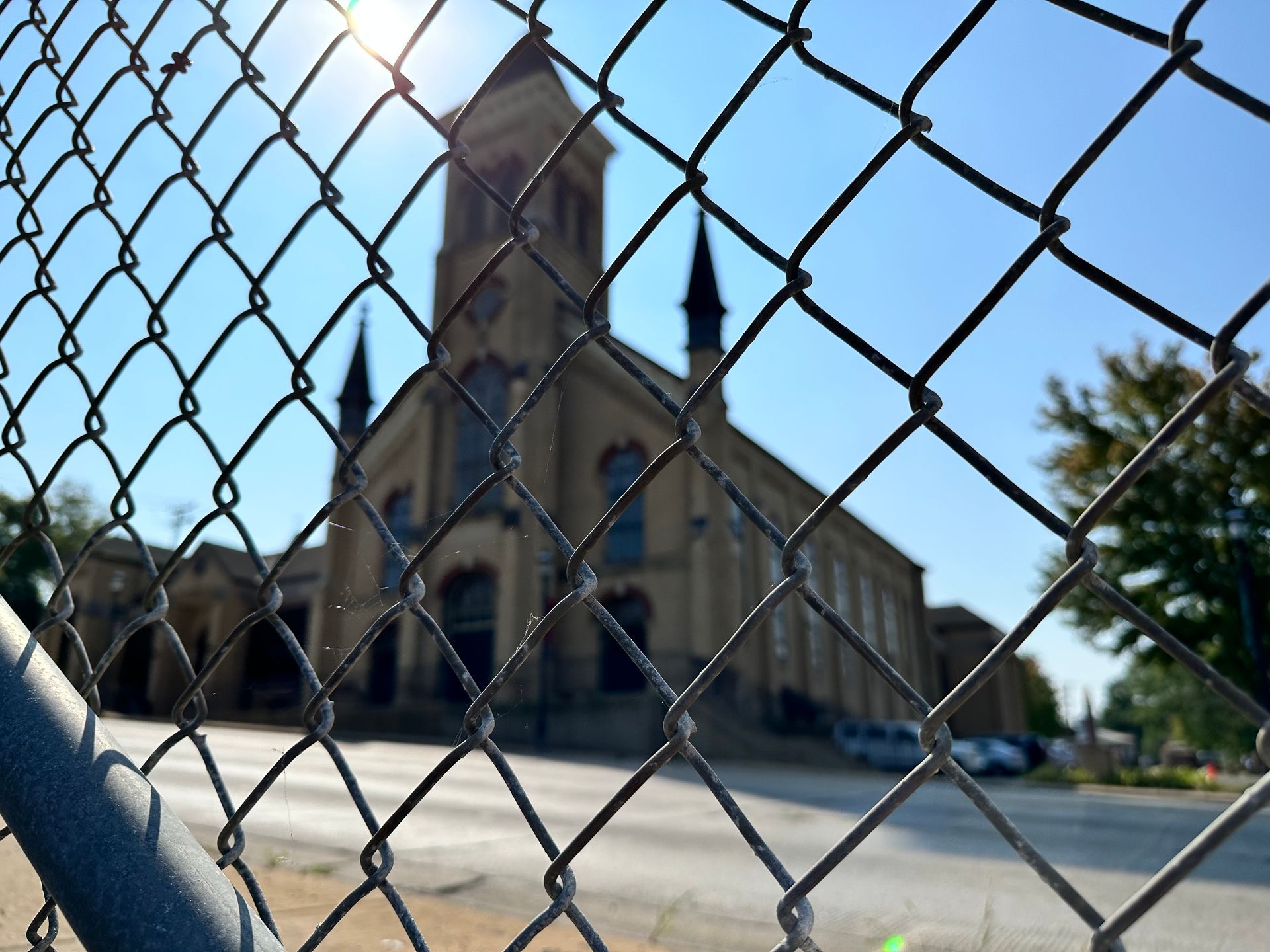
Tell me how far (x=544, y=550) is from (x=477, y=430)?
6089 mm

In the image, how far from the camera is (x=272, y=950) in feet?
2.74

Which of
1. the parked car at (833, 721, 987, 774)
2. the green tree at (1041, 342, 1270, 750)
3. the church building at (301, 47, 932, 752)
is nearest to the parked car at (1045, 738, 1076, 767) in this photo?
the church building at (301, 47, 932, 752)

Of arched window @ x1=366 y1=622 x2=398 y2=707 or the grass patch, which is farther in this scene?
arched window @ x1=366 y1=622 x2=398 y2=707

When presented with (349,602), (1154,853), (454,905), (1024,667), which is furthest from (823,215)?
(1024,667)

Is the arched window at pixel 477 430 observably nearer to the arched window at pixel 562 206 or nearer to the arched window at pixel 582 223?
the arched window at pixel 562 206

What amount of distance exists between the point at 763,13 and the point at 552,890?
3.32ft

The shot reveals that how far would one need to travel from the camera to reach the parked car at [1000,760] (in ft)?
78.0

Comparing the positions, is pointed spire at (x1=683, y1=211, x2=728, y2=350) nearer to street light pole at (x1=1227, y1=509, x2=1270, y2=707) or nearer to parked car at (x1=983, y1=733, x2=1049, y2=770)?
street light pole at (x1=1227, y1=509, x2=1270, y2=707)

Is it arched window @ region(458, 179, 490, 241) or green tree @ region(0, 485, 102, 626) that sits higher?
arched window @ region(458, 179, 490, 241)

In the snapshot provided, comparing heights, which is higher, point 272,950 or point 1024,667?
point 272,950

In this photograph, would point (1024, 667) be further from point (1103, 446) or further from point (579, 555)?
point (579, 555)

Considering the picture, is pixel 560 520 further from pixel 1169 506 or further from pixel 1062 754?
pixel 1062 754

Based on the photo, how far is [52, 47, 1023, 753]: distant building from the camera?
2273 centimetres

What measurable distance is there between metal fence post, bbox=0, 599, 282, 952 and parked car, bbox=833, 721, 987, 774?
74.5 feet
